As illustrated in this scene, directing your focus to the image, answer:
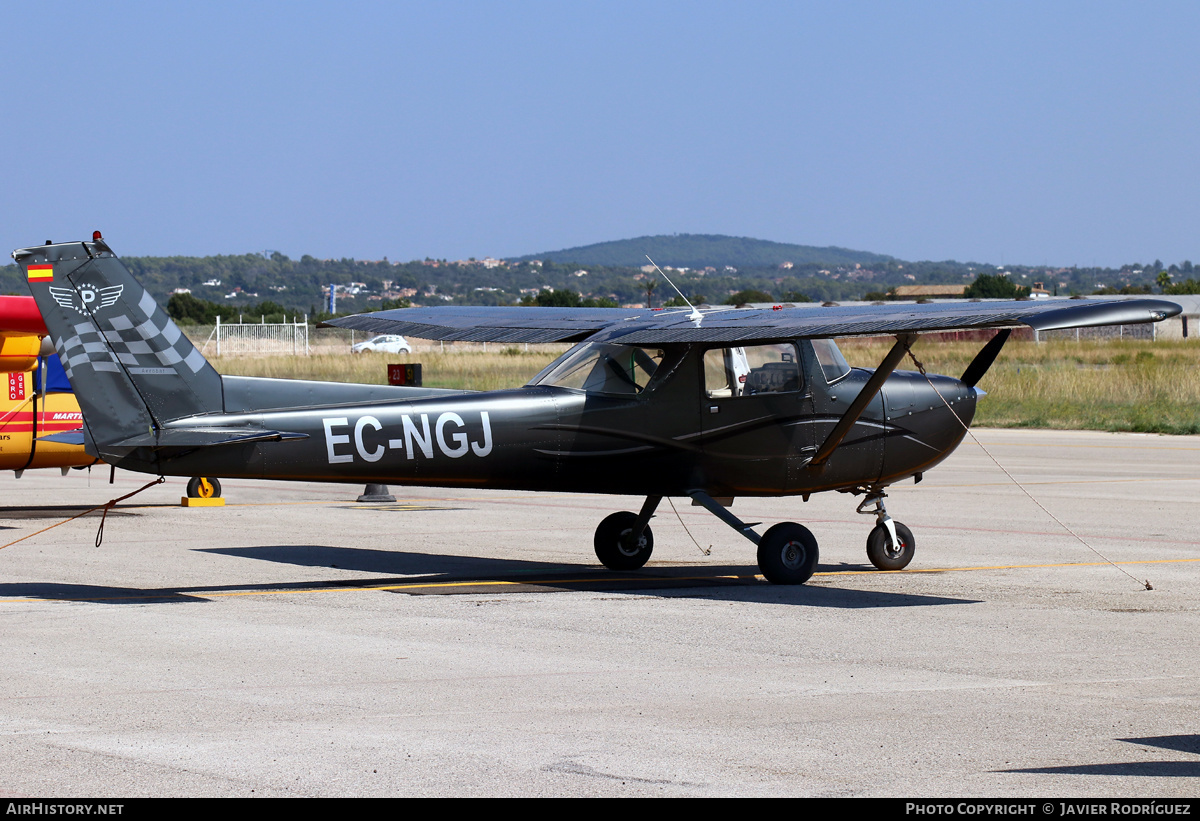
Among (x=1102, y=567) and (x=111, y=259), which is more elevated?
(x=111, y=259)

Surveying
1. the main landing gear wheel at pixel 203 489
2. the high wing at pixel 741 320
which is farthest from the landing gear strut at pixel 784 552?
the main landing gear wheel at pixel 203 489

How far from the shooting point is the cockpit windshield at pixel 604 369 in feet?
37.8

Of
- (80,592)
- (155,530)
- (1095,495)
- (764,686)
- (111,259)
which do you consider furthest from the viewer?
(1095,495)

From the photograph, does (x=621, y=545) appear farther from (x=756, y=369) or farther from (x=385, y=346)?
(x=385, y=346)

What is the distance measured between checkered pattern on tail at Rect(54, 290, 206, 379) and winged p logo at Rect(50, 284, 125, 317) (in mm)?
103

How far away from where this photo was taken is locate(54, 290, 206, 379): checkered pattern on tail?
1002 centimetres

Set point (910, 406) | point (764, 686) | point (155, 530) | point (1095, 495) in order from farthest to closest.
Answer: point (1095, 495) < point (155, 530) < point (910, 406) < point (764, 686)

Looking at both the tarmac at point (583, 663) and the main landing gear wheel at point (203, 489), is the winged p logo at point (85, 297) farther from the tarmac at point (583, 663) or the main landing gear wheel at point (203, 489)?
the main landing gear wheel at point (203, 489)

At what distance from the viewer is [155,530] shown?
15.7 meters

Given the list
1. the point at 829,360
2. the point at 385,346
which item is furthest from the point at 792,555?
the point at 385,346

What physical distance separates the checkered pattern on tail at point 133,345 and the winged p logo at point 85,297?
0.34ft

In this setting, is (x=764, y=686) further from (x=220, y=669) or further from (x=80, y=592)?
(x=80, y=592)
